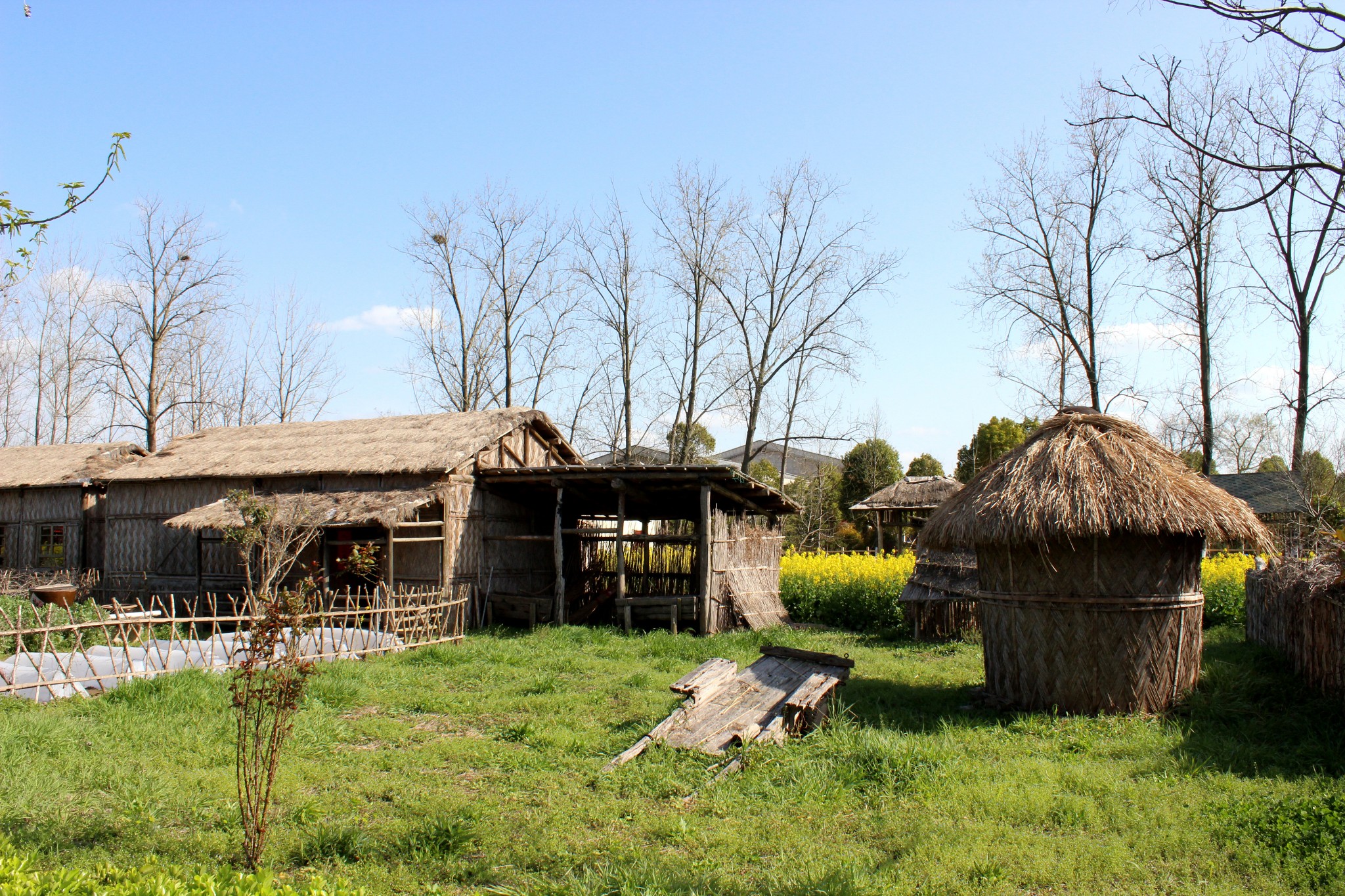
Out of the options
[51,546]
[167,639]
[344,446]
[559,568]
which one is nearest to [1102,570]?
[559,568]

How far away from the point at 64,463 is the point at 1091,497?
23.9m

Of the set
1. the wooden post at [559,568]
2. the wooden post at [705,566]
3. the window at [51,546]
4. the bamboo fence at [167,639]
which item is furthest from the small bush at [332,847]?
the window at [51,546]

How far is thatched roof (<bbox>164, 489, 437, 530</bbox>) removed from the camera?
595 inches

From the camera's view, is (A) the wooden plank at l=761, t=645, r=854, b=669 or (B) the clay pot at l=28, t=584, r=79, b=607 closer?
(A) the wooden plank at l=761, t=645, r=854, b=669

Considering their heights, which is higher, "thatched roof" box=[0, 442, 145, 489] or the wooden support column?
"thatched roof" box=[0, 442, 145, 489]

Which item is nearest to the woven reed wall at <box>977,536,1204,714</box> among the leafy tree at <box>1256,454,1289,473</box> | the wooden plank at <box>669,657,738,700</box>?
the wooden plank at <box>669,657,738,700</box>

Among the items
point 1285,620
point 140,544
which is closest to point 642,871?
point 1285,620

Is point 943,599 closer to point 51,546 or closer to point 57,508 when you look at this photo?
point 57,508

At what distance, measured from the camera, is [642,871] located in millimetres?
4809

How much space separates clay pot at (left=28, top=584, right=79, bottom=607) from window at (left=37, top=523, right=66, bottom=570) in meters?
3.84

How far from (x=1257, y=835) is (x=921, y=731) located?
295 centimetres

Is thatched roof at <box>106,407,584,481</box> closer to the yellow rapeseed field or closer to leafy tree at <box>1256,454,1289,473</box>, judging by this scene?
the yellow rapeseed field

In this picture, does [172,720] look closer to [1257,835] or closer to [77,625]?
[77,625]

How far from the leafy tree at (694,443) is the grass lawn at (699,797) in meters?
21.3
